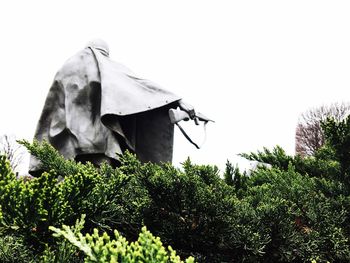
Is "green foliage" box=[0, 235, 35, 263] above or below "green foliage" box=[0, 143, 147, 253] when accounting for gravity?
below

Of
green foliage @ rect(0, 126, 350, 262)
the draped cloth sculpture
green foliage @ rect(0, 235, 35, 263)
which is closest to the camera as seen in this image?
green foliage @ rect(0, 235, 35, 263)

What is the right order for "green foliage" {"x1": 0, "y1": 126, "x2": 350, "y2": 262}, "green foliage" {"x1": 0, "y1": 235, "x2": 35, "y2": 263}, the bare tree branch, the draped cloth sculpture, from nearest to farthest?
1. "green foliage" {"x1": 0, "y1": 235, "x2": 35, "y2": 263}
2. "green foliage" {"x1": 0, "y1": 126, "x2": 350, "y2": 262}
3. the draped cloth sculpture
4. the bare tree branch

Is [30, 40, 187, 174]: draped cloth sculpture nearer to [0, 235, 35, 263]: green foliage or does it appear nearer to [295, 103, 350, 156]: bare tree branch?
[0, 235, 35, 263]: green foliage

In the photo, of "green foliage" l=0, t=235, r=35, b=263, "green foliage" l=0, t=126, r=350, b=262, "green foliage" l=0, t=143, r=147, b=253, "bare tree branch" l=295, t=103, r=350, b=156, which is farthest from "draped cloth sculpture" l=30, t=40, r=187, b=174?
"bare tree branch" l=295, t=103, r=350, b=156

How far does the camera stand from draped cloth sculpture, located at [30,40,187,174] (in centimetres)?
396

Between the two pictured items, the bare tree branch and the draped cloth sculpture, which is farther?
the bare tree branch

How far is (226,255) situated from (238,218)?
0.52 feet

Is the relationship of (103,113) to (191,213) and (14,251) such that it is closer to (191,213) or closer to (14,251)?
(191,213)

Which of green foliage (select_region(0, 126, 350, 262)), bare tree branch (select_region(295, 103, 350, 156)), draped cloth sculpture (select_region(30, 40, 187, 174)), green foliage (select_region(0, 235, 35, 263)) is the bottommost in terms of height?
green foliage (select_region(0, 235, 35, 263))

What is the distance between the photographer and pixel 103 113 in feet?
12.5

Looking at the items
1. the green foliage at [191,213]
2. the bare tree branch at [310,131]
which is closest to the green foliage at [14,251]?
the green foliage at [191,213]

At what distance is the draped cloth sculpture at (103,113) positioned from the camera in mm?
3965

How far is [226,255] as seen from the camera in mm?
1542

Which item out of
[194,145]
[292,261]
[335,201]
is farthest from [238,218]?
[194,145]
